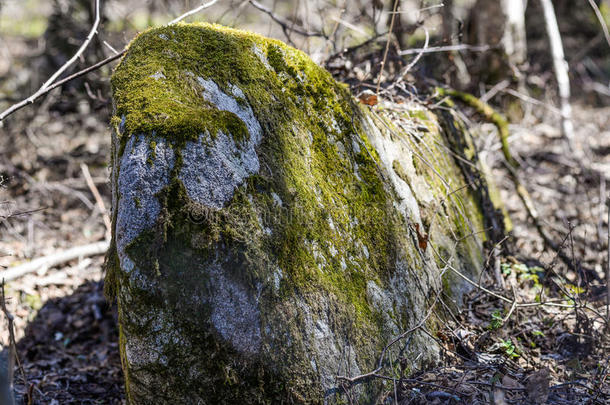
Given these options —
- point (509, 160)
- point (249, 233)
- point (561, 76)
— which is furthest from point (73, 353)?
point (561, 76)

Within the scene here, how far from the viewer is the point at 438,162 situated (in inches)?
157

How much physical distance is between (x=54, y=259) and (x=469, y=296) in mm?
4150

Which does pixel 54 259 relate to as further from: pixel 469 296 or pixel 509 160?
pixel 509 160

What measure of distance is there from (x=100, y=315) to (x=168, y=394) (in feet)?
8.36

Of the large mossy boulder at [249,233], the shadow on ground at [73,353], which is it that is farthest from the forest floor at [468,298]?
the large mossy boulder at [249,233]

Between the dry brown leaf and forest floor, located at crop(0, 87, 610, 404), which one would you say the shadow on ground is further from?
the dry brown leaf

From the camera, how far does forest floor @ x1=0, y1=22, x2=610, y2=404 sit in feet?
8.95

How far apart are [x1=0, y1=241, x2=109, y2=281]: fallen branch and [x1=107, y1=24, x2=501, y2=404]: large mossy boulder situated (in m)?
2.68

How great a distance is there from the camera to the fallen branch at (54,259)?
4301 mm

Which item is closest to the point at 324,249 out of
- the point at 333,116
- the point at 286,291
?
the point at 286,291

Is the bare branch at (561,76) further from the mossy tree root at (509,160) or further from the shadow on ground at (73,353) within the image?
the shadow on ground at (73,353)

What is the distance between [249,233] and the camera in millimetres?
2270

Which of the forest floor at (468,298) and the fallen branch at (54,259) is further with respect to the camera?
the fallen branch at (54,259)

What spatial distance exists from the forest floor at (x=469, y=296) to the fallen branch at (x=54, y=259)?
0.12 meters
